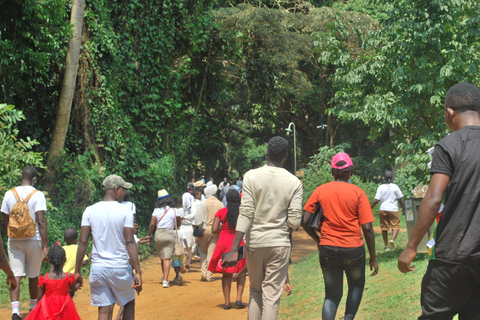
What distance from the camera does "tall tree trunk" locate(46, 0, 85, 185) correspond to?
12.5 m

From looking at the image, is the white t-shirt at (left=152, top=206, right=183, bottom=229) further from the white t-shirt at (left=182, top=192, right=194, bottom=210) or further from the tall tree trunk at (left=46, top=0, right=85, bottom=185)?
the tall tree trunk at (left=46, top=0, right=85, bottom=185)

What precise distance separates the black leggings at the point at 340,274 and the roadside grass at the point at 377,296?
5.33 ft

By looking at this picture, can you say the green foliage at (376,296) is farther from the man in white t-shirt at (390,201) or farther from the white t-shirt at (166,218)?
the white t-shirt at (166,218)

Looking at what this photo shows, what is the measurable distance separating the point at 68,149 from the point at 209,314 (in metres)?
7.00

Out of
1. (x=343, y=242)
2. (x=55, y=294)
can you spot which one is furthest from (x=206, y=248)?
(x=343, y=242)

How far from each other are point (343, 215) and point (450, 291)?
7.04 feet

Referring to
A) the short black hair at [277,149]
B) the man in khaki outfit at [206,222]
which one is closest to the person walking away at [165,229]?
the man in khaki outfit at [206,222]

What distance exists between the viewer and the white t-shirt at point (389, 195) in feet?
43.4

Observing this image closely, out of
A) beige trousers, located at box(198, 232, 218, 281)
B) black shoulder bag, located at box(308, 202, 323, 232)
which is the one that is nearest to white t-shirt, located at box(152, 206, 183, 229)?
beige trousers, located at box(198, 232, 218, 281)

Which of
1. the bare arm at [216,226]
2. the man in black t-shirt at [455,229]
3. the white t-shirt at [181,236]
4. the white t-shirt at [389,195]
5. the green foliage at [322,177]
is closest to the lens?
the man in black t-shirt at [455,229]

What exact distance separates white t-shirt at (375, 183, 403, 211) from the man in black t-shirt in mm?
10127

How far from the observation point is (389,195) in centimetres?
1327

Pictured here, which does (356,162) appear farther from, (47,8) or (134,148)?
(47,8)

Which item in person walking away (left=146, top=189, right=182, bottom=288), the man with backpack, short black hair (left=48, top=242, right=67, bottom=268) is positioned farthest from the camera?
person walking away (left=146, top=189, right=182, bottom=288)
